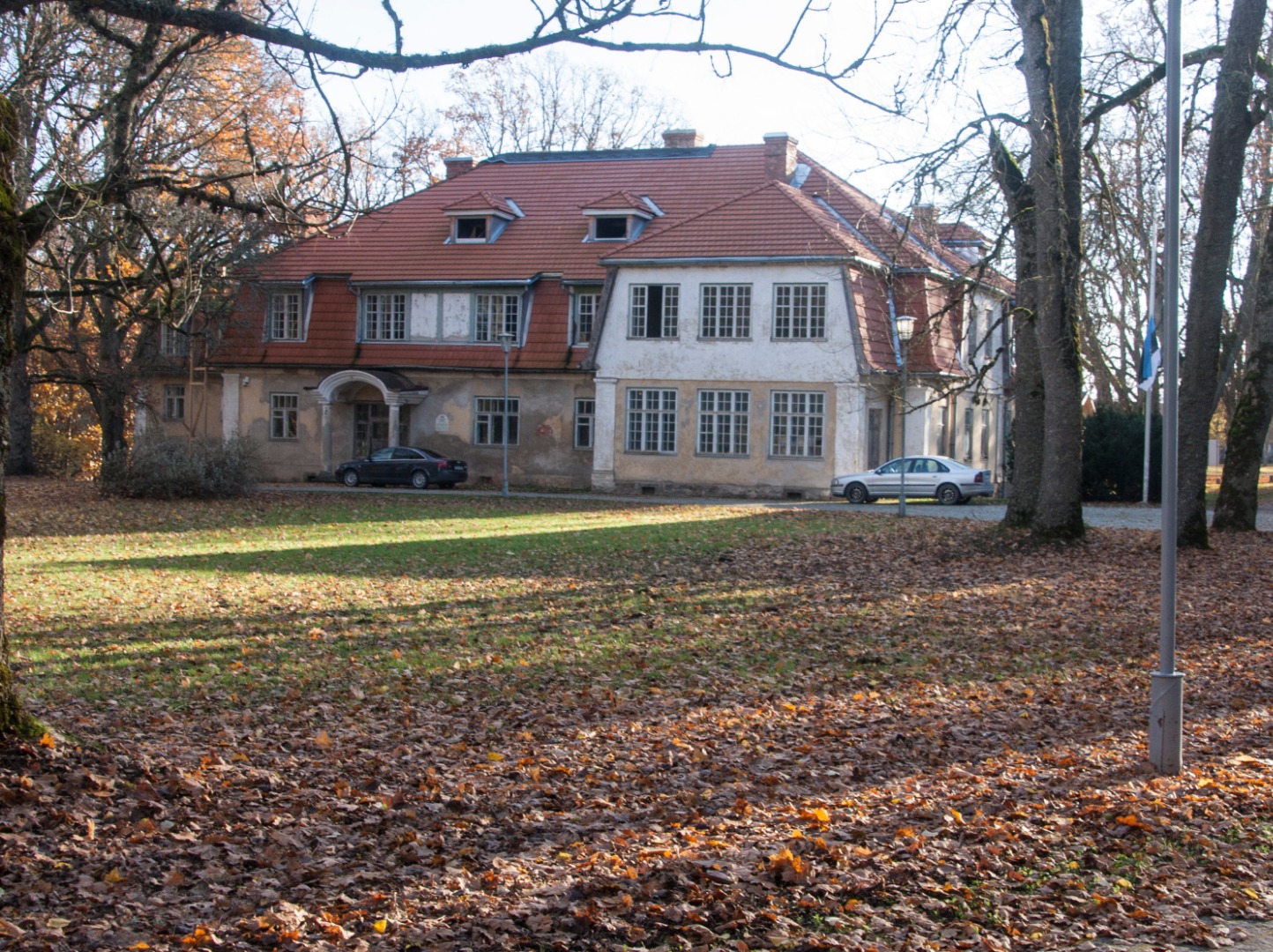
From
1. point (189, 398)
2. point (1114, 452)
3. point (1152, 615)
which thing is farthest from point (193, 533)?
point (1114, 452)

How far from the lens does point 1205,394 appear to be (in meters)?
19.8

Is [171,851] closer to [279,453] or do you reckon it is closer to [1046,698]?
[1046,698]

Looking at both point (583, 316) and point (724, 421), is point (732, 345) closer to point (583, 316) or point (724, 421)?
point (724, 421)

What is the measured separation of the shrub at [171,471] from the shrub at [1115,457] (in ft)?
75.9

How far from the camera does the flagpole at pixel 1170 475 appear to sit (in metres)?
7.12

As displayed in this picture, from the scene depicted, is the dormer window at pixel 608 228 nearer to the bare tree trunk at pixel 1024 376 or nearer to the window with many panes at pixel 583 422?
the window with many panes at pixel 583 422

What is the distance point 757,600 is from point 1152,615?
167 inches

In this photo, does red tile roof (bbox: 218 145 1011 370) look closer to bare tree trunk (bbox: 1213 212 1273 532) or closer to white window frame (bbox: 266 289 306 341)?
white window frame (bbox: 266 289 306 341)

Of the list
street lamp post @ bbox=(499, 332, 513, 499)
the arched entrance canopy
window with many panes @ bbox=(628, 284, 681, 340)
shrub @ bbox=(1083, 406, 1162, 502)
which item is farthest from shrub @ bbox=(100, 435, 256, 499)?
shrub @ bbox=(1083, 406, 1162, 502)

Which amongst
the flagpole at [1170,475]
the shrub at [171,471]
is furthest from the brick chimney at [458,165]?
the flagpole at [1170,475]

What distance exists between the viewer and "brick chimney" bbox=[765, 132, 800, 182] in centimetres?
4022

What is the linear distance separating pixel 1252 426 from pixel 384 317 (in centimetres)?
2684

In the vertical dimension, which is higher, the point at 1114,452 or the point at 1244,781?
the point at 1114,452

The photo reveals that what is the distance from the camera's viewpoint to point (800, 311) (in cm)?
3562
